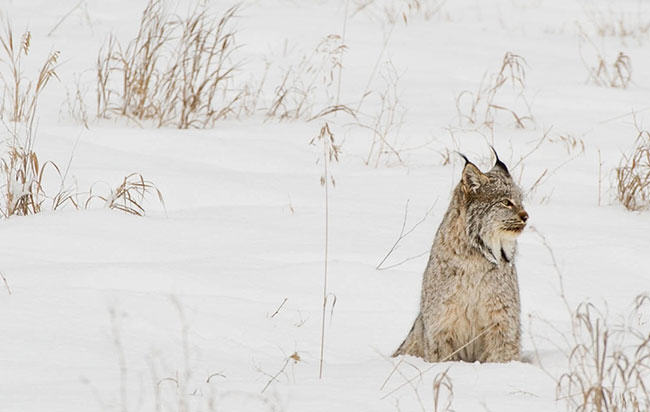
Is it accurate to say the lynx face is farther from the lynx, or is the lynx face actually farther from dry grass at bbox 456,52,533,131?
dry grass at bbox 456,52,533,131

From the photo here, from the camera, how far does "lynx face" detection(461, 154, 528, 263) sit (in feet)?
12.8

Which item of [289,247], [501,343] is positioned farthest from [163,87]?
[501,343]

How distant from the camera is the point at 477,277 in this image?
3.94m

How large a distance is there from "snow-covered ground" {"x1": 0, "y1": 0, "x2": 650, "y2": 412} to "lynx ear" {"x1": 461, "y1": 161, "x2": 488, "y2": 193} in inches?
23.0

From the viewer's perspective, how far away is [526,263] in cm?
550

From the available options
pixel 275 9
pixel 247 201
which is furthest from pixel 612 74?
pixel 247 201

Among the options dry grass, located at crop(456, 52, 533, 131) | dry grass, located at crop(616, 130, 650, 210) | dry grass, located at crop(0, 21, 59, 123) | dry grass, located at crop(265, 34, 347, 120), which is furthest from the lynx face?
dry grass, located at crop(265, 34, 347, 120)

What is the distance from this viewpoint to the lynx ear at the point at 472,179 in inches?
153

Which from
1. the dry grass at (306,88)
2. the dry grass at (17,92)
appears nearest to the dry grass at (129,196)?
the dry grass at (17,92)

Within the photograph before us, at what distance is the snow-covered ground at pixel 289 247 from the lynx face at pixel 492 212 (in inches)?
14.3

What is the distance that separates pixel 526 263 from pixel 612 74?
4819 mm

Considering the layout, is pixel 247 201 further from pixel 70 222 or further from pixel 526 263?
pixel 526 263

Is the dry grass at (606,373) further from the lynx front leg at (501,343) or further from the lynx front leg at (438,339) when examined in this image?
the lynx front leg at (438,339)

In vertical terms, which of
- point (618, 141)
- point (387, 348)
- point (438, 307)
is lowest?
point (387, 348)
